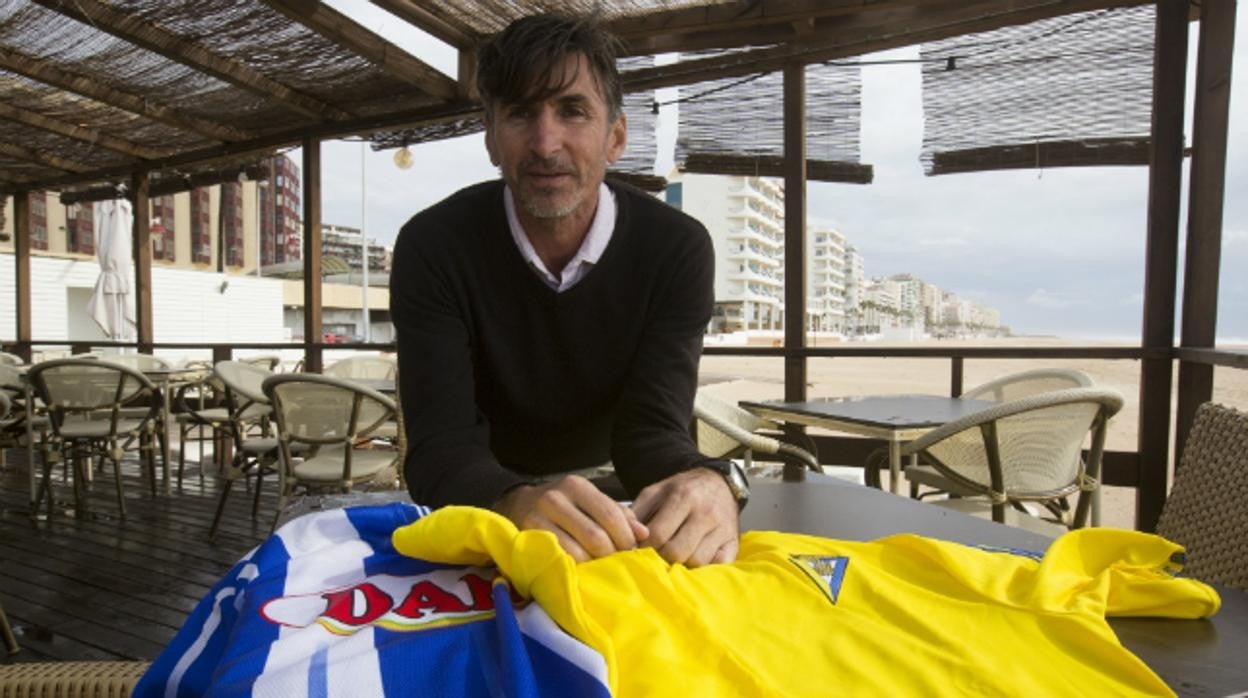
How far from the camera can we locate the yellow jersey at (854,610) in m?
0.59

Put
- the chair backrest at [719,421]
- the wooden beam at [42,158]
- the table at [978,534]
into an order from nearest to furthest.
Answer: the table at [978,534] < the chair backrest at [719,421] < the wooden beam at [42,158]

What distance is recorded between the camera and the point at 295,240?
7344 cm

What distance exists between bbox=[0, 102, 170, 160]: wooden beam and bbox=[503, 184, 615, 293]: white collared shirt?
22.3 feet

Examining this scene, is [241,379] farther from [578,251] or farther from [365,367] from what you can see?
[578,251]

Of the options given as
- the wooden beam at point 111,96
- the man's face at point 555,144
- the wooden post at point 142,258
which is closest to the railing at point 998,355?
the man's face at point 555,144

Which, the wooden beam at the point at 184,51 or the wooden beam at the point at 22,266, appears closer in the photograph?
the wooden beam at the point at 184,51

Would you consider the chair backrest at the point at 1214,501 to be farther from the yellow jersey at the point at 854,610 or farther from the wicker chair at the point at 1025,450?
the wicker chair at the point at 1025,450

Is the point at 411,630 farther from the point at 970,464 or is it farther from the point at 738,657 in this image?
the point at 970,464

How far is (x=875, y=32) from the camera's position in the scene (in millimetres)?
4285

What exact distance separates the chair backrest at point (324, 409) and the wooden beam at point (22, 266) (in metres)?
7.32

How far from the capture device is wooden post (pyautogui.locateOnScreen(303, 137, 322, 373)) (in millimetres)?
6270

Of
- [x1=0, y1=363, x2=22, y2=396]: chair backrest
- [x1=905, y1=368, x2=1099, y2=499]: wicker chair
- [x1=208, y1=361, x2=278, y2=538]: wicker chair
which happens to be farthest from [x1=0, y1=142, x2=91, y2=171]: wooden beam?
[x1=905, y1=368, x2=1099, y2=499]: wicker chair

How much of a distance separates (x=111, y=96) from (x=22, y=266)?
Result: 4.67m

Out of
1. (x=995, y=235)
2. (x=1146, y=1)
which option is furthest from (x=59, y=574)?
(x=995, y=235)
